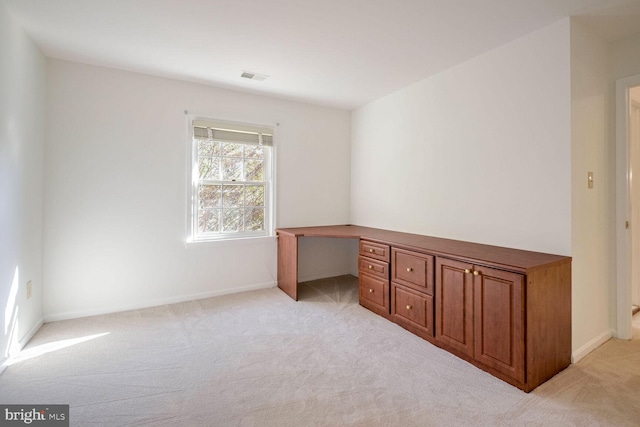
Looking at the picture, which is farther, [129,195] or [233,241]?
[233,241]

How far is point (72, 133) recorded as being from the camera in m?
2.86

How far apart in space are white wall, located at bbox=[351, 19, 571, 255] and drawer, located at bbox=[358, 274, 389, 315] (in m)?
0.79

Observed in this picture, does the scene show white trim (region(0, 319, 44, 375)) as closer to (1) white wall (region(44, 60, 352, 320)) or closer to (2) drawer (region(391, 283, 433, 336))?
(1) white wall (region(44, 60, 352, 320))

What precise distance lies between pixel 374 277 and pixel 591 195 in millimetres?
1842

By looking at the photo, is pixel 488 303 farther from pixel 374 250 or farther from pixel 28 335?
pixel 28 335

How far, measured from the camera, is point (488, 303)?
2018 millimetres

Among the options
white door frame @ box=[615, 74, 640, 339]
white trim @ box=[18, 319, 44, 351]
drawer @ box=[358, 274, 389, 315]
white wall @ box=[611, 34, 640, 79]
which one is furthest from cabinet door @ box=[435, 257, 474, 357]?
white trim @ box=[18, 319, 44, 351]

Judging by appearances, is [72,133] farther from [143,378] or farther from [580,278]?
[580,278]

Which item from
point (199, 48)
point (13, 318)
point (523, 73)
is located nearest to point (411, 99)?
point (523, 73)

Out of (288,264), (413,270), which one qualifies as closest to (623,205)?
(413,270)

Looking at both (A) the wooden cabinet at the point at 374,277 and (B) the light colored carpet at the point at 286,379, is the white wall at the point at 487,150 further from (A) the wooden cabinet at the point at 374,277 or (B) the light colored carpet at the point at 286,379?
(B) the light colored carpet at the point at 286,379

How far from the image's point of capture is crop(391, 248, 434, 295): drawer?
8.05ft

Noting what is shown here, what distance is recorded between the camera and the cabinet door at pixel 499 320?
185 centimetres

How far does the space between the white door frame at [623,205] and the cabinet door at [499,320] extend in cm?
133
